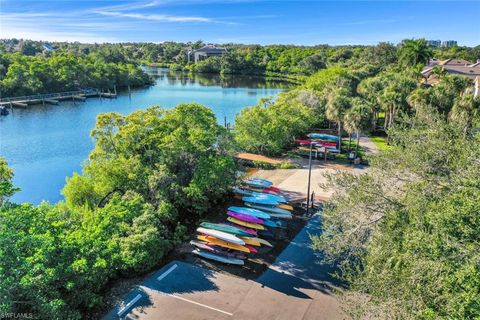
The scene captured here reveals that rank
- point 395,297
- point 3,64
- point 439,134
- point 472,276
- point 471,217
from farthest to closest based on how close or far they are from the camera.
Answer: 1. point 3,64
2. point 439,134
3. point 395,297
4. point 471,217
5. point 472,276

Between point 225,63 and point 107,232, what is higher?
point 225,63

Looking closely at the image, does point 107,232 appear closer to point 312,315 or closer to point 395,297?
point 312,315

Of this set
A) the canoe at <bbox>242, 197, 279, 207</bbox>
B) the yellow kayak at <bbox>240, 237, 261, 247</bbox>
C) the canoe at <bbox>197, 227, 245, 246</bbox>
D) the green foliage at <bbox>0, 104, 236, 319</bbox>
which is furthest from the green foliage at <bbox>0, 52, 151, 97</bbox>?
→ the yellow kayak at <bbox>240, 237, 261, 247</bbox>

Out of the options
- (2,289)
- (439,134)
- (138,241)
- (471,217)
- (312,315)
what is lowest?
(312,315)

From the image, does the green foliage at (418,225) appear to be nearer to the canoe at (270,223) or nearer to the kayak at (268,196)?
the canoe at (270,223)

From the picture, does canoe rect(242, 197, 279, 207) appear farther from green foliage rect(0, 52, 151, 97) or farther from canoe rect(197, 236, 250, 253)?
green foliage rect(0, 52, 151, 97)

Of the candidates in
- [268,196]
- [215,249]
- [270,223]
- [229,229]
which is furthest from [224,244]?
[268,196]

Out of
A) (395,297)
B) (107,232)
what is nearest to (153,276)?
(107,232)

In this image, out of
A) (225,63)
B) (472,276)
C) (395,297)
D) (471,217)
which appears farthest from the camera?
(225,63)

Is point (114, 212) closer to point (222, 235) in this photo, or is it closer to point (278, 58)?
point (222, 235)
